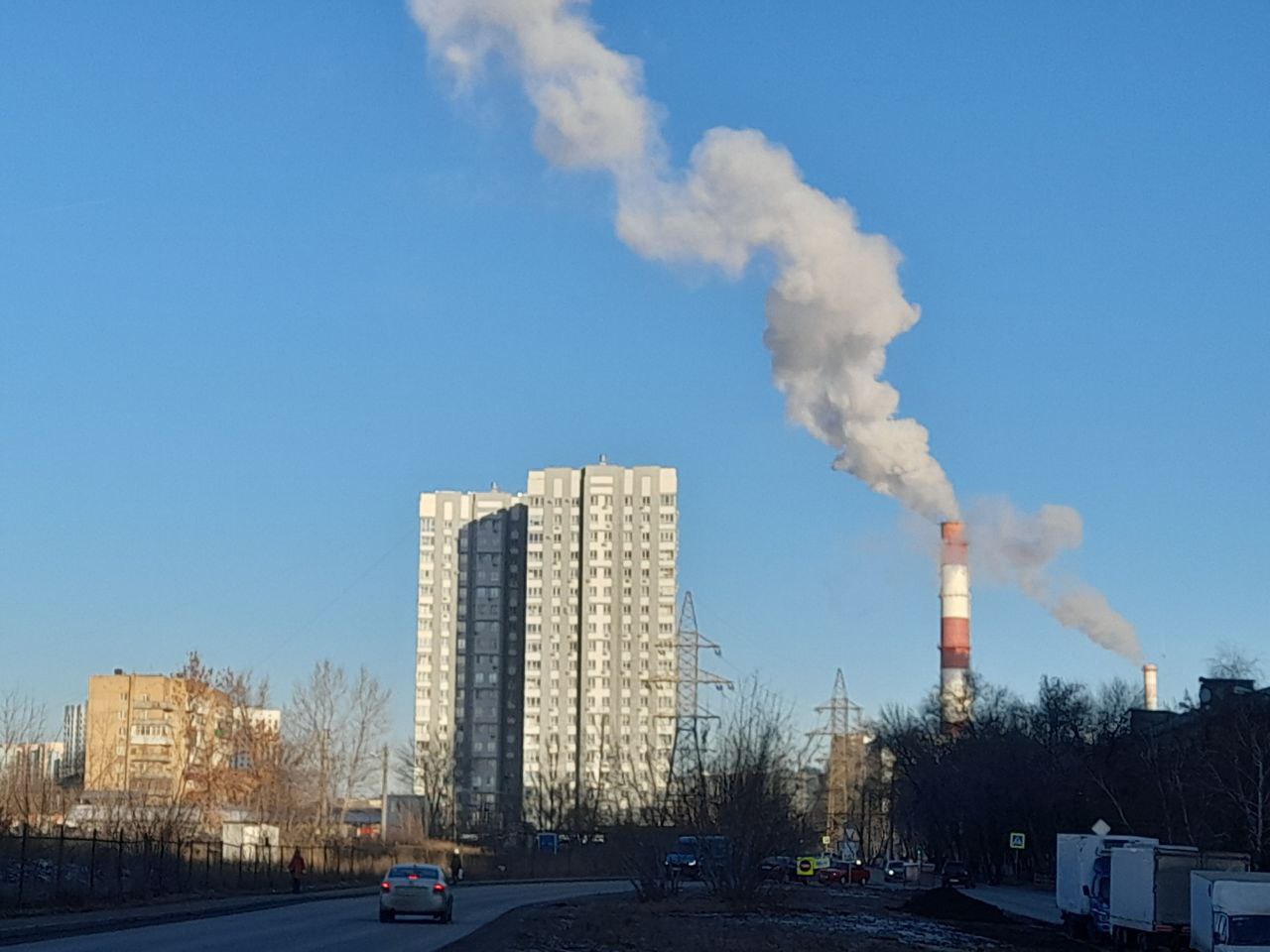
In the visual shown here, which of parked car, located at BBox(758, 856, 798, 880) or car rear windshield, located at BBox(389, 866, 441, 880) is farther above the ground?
car rear windshield, located at BBox(389, 866, 441, 880)

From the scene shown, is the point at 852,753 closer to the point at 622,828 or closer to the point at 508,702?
the point at 508,702

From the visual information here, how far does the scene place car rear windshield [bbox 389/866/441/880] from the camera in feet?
135

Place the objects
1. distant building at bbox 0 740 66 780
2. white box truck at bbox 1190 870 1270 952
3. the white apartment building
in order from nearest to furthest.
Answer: white box truck at bbox 1190 870 1270 952 → distant building at bbox 0 740 66 780 → the white apartment building

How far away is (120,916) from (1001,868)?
262ft

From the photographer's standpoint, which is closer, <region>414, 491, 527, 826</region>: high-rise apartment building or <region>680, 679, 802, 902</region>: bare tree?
<region>680, 679, 802, 902</region>: bare tree

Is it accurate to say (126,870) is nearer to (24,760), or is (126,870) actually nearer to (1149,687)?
(24,760)

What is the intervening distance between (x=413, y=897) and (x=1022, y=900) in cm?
4126

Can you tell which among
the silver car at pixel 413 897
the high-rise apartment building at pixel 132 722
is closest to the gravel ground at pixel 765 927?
the silver car at pixel 413 897

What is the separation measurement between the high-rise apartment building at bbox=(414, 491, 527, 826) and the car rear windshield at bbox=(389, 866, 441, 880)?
114943 millimetres

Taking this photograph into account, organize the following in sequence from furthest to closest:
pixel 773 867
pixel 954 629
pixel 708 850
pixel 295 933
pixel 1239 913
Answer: pixel 954 629
pixel 773 867
pixel 708 850
pixel 295 933
pixel 1239 913

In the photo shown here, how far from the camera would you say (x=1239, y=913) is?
32094 mm

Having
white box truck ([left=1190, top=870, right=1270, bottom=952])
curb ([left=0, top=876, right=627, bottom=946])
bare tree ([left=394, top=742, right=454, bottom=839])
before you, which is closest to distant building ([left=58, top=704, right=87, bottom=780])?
bare tree ([left=394, top=742, right=454, bottom=839])

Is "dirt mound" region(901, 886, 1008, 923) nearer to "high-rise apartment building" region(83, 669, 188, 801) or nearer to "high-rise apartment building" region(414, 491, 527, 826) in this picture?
"high-rise apartment building" region(83, 669, 188, 801)

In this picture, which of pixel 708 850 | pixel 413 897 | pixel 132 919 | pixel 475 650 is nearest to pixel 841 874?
pixel 708 850
